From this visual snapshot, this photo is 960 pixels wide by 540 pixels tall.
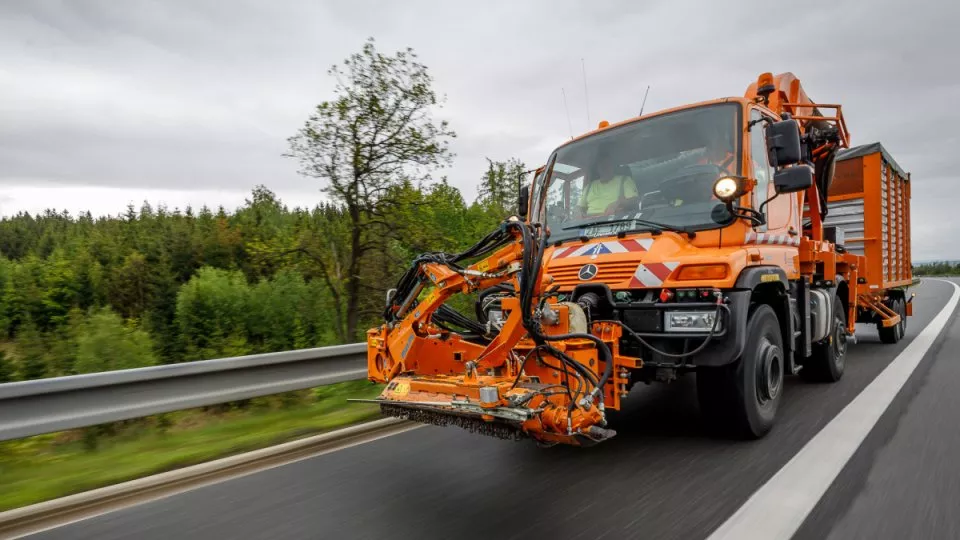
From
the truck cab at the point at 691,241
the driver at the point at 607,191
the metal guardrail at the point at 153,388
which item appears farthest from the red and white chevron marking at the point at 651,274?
the metal guardrail at the point at 153,388

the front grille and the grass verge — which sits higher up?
the front grille

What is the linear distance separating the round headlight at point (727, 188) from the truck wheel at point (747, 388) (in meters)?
0.89

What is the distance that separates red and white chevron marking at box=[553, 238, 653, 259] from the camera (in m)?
4.16

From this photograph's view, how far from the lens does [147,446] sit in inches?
180

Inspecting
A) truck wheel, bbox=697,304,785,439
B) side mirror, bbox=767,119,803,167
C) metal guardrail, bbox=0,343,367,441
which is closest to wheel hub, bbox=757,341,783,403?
truck wheel, bbox=697,304,785,439

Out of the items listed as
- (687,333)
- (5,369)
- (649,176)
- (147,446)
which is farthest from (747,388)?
(5,369)

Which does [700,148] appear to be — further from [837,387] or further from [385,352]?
[837,387]

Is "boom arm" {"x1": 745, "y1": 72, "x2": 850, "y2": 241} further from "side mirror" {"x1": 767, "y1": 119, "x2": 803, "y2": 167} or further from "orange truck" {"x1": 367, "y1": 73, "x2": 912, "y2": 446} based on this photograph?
"side mirror" {"x1": 767, "y1": 119, "x2": 803, "y2": 167}

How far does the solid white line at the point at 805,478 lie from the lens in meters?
2.75

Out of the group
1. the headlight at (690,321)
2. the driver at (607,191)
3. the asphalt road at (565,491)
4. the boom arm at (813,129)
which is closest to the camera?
the asphalt road at (565,491)

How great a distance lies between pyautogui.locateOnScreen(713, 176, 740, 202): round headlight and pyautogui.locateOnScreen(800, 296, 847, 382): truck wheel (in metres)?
3.14

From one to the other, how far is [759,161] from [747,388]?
5.88 feet

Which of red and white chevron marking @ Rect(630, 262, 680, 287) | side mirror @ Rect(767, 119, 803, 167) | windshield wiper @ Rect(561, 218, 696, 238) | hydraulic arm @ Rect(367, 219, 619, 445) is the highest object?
side mirror @ Rect(767, 119, 803, 167)

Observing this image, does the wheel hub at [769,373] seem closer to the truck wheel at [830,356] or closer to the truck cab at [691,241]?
the truck cab at [691,241]
